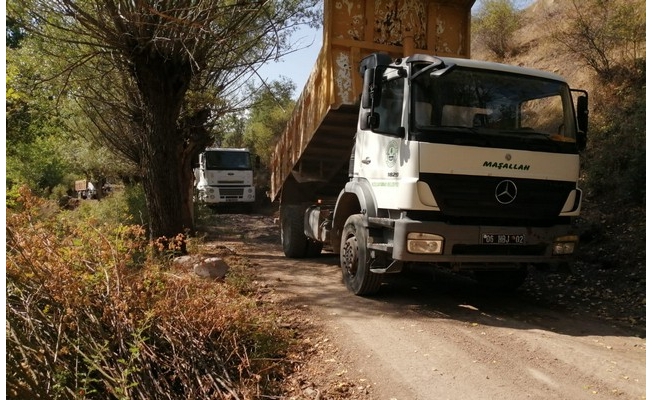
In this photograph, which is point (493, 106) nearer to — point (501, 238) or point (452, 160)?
point (452, 160)

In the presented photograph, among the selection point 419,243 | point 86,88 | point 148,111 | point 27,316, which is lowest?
point 27,316

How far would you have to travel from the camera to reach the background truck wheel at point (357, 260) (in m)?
5.77

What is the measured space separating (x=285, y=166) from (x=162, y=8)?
370cm

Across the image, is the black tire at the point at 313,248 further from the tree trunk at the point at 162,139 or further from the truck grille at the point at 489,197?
the truck grille at the point at 489,197

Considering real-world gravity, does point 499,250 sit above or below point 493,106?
below

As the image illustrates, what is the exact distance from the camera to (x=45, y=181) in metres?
33.3

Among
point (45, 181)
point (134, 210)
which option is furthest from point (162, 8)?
point (45, 181)

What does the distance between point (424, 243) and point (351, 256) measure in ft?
4.37

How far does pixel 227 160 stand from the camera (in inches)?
838

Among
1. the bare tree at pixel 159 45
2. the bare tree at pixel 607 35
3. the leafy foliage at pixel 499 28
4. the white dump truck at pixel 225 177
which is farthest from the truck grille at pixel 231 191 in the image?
the bare tree at pixel 607 35

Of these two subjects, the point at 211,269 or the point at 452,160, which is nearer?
the point at 452,160

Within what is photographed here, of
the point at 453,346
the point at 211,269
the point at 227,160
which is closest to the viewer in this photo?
the point at 453,346

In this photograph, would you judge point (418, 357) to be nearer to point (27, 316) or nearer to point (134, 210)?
point (27, 316)

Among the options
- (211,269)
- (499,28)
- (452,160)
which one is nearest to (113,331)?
(211,269)
